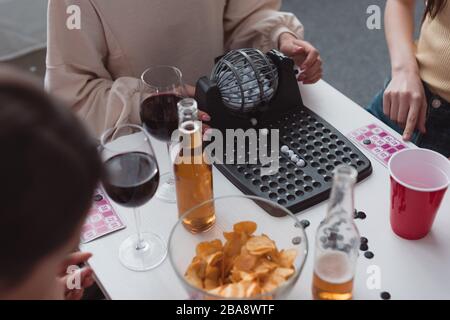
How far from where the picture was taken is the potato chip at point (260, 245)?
83cm

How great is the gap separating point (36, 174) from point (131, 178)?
34cm

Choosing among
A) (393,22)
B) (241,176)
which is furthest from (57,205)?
(393,22)

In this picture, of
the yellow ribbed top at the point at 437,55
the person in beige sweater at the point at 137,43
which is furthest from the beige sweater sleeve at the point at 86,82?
the yellow ribbed top at the point at 437,55

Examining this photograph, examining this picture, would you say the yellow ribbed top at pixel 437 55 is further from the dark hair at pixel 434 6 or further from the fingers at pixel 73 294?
the fingers at pixel 73 294

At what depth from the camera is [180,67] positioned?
4.41 feet

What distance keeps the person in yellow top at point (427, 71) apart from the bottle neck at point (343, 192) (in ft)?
1.82

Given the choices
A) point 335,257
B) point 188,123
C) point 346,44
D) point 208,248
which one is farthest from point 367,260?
point 346,44

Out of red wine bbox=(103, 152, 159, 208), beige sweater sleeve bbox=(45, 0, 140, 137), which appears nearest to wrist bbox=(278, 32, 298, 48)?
beige sweater sleeve bbox=(45, 0, 140, 137)

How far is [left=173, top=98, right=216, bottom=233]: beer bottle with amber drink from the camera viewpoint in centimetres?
87

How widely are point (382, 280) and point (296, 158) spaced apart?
0.29 meters

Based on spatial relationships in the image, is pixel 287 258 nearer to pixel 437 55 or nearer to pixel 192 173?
pixel 192 173

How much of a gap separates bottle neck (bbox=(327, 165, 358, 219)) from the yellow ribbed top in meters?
Result: 0.71

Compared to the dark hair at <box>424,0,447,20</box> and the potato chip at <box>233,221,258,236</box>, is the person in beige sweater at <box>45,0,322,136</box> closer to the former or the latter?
the dark hair at <box>424,0,447,20</box>

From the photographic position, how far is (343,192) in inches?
28.7
